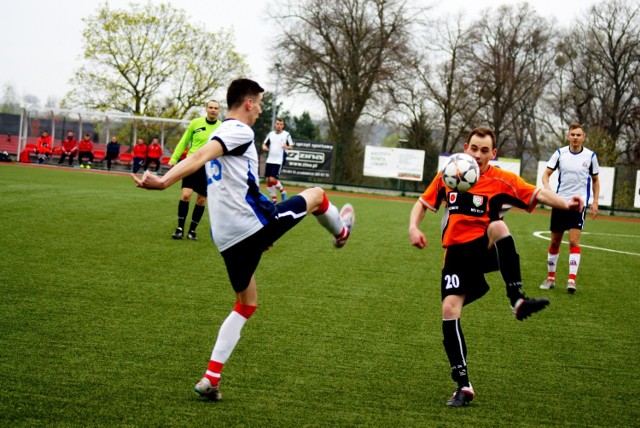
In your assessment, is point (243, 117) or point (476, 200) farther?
point (476, 200)

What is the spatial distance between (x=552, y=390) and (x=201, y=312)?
A: 10.9 ft

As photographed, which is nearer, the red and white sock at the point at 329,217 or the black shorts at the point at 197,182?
the red and white sock at the point at 329,217

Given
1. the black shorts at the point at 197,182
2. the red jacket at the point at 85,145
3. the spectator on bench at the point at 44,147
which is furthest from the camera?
the spectator on bench at the point at 44,147

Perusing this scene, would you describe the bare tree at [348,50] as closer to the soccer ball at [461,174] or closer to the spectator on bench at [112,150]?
the spectator on bench at [112,150]

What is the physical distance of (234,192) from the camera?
446 cm

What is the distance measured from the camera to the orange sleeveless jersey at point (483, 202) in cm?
499

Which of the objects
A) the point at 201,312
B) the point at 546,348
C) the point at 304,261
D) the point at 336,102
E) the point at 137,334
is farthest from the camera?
the point at 336,102

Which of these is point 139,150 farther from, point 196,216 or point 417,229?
point 417,229

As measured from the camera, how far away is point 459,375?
470 cm

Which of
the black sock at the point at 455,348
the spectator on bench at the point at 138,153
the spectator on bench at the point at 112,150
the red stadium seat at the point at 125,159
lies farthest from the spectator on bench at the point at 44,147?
the black sock at the point at 455,348

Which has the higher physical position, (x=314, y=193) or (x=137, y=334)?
(x=314, y=193)

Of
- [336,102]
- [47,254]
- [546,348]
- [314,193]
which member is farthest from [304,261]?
[336,102]

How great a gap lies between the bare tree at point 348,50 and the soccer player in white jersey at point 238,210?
41.1 metres

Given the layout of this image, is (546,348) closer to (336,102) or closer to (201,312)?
(201,312)
